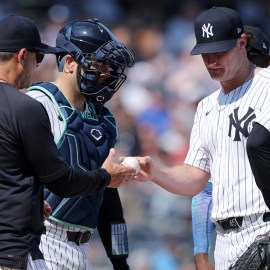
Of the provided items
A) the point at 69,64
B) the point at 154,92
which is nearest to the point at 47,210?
the point at 69,64

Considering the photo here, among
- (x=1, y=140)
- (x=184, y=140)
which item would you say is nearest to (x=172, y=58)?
(x=184, y=140)

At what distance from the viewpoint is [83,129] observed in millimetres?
4254

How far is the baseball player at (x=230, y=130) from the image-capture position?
421cm

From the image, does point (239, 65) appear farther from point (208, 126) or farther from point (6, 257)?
point (6, 257)

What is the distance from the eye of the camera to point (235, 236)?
427 centimetres

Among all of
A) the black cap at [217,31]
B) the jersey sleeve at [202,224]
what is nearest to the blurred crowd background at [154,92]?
the jersey sleeve at [202,224]

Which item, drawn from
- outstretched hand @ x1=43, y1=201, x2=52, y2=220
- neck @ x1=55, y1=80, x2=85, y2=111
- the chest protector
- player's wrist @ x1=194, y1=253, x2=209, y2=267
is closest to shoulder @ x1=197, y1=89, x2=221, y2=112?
the chest protector

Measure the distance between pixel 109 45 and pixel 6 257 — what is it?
57.0 inches

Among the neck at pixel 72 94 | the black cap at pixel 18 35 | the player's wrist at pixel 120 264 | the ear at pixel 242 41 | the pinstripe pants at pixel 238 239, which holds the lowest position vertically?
the player's wrist at pixel 120 264

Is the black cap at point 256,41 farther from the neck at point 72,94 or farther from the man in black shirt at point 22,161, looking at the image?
the man in black shirt at point 22,161

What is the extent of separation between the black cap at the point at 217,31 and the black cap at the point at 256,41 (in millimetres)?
226

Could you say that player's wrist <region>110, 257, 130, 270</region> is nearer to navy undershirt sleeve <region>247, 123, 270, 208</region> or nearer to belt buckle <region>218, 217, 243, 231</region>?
belt buckle <region>218, 217, 243, 231</region>

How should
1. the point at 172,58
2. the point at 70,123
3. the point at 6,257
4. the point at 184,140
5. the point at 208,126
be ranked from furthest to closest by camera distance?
the point at 172,58, the point at 184,140, the point at 208,126, the point at 70,123, the point at 6,257

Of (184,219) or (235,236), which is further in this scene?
(184,219)
